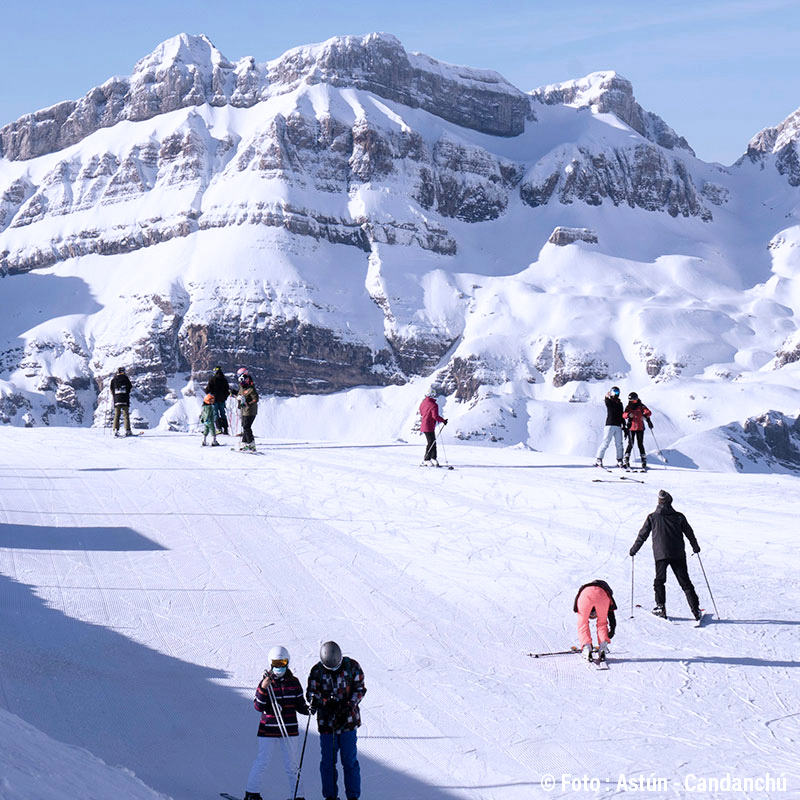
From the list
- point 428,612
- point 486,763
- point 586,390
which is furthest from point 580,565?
point 586,390

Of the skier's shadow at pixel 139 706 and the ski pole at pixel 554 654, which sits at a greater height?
the ski pole at pixel 554 654

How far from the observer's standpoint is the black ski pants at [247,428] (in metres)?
27.2

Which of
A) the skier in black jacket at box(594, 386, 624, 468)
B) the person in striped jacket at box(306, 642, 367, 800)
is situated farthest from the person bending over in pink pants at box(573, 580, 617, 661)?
the skier in black jacket at box(594, 386, 624, 468)

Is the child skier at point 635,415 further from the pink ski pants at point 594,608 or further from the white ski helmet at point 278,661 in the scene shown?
the white ski helmet at point 278,661

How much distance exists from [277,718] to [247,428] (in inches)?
753

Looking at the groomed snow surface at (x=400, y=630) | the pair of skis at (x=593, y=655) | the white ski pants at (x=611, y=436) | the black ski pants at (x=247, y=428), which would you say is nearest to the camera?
the groomed snow surface at (x=400, y=630)

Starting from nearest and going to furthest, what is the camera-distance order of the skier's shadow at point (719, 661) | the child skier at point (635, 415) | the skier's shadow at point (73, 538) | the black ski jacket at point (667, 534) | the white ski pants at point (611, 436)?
the skier's shadow at point (719, 661)
the black ski jacket at point (667, 534)
the skier's shadow at point (73, 538)
the child skier at point (635, 415)
the white ski pants at point (611, 436)

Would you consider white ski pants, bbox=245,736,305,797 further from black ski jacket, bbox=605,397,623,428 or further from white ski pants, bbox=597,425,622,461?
white ski pants, bbox=597,425,622,461

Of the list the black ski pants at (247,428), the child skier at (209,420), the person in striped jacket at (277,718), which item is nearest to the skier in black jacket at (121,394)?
the child skier at (209,420)

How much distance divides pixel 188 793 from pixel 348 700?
171 centimetres

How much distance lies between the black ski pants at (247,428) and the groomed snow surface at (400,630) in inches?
122

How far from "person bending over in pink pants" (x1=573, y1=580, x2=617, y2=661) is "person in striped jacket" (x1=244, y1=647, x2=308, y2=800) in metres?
4.86

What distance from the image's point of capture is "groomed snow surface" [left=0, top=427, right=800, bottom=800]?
10102 mm

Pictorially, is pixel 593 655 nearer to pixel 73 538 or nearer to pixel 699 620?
pixel 699 620
